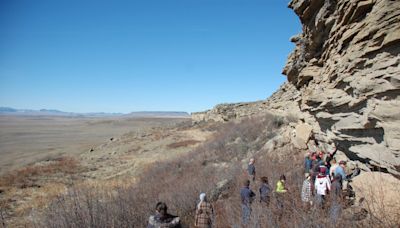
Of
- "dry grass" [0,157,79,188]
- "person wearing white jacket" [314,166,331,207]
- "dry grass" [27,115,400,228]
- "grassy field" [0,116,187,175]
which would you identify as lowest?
"grassy field" [0,116,187,175]

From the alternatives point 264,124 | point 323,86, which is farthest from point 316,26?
point 264,124

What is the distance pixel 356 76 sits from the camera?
26.9ft

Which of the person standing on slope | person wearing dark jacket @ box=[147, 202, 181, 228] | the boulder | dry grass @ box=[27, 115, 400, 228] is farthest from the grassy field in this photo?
person wearing dark jacket @ box=[147, 202, 181, 228]

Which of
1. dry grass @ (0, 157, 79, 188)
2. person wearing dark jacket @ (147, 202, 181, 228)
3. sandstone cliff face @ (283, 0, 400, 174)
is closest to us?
person wearing dark jacket @ (147, 202, 181, 228)

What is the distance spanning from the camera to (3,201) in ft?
54.4

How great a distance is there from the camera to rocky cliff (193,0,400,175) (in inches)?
265

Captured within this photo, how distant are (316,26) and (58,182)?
1939 centimetres

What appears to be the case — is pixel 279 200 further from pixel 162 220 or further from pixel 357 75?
pixel 357 75

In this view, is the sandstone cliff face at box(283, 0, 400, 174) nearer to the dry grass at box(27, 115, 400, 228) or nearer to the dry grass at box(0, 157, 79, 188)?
the dry grass at box(27, 115, 400, 228)

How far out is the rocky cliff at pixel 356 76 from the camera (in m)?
6.72

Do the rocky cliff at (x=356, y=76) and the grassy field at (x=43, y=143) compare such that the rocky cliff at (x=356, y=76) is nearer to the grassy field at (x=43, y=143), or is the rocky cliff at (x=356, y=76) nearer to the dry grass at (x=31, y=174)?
the dry grass at (x=31, y=174)

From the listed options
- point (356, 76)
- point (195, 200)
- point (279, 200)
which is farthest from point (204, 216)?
point (356, 76)

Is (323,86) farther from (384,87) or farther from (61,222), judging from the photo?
(61,222)

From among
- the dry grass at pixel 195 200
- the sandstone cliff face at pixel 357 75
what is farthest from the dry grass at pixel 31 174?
the sandstone cliff face at pixel 357 75
